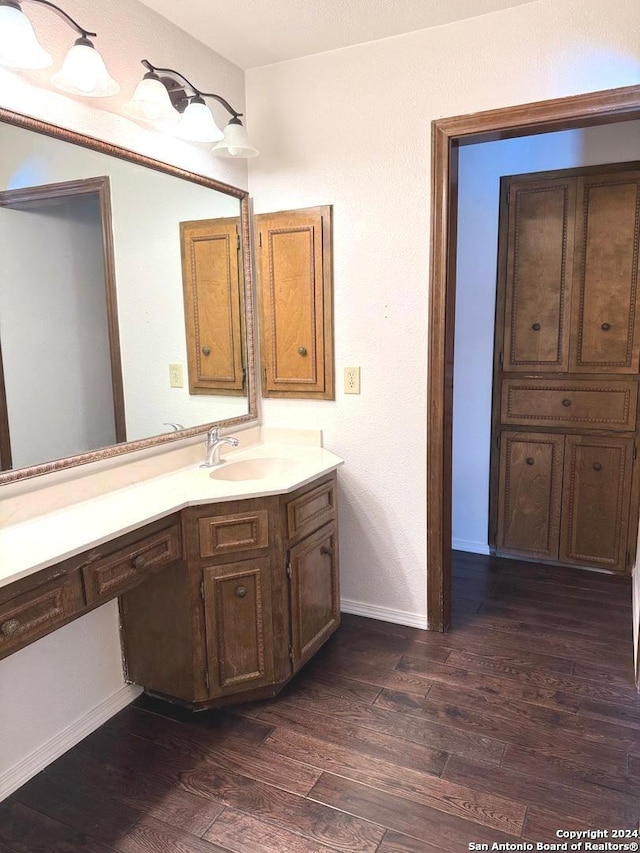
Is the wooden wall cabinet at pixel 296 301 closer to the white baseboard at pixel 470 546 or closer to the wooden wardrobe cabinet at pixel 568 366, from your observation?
the wooden wardrobe cabinet at pixel 568 366

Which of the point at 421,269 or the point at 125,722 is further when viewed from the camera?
the point at 421,269

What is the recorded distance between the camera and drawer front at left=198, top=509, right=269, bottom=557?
1.91m

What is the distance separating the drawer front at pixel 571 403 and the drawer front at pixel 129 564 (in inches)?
83.9

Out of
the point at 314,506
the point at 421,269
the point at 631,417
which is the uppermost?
the point at 421,269

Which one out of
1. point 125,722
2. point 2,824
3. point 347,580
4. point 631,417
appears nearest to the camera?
point 2,824

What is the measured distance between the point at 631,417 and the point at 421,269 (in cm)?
146

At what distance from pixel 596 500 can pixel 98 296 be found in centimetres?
265

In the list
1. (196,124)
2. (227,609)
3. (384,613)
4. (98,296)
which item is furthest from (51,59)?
(384,613)

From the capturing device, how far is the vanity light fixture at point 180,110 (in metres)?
1.92

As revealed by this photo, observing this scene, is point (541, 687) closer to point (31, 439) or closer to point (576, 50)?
point (31, 439)

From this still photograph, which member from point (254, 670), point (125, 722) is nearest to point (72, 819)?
point (125, 722)

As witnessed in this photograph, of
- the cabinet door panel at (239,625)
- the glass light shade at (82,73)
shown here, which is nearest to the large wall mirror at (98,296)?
the glass light shade at (82,73)

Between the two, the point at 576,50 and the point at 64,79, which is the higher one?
the point at 576,50

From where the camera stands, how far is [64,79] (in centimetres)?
166
